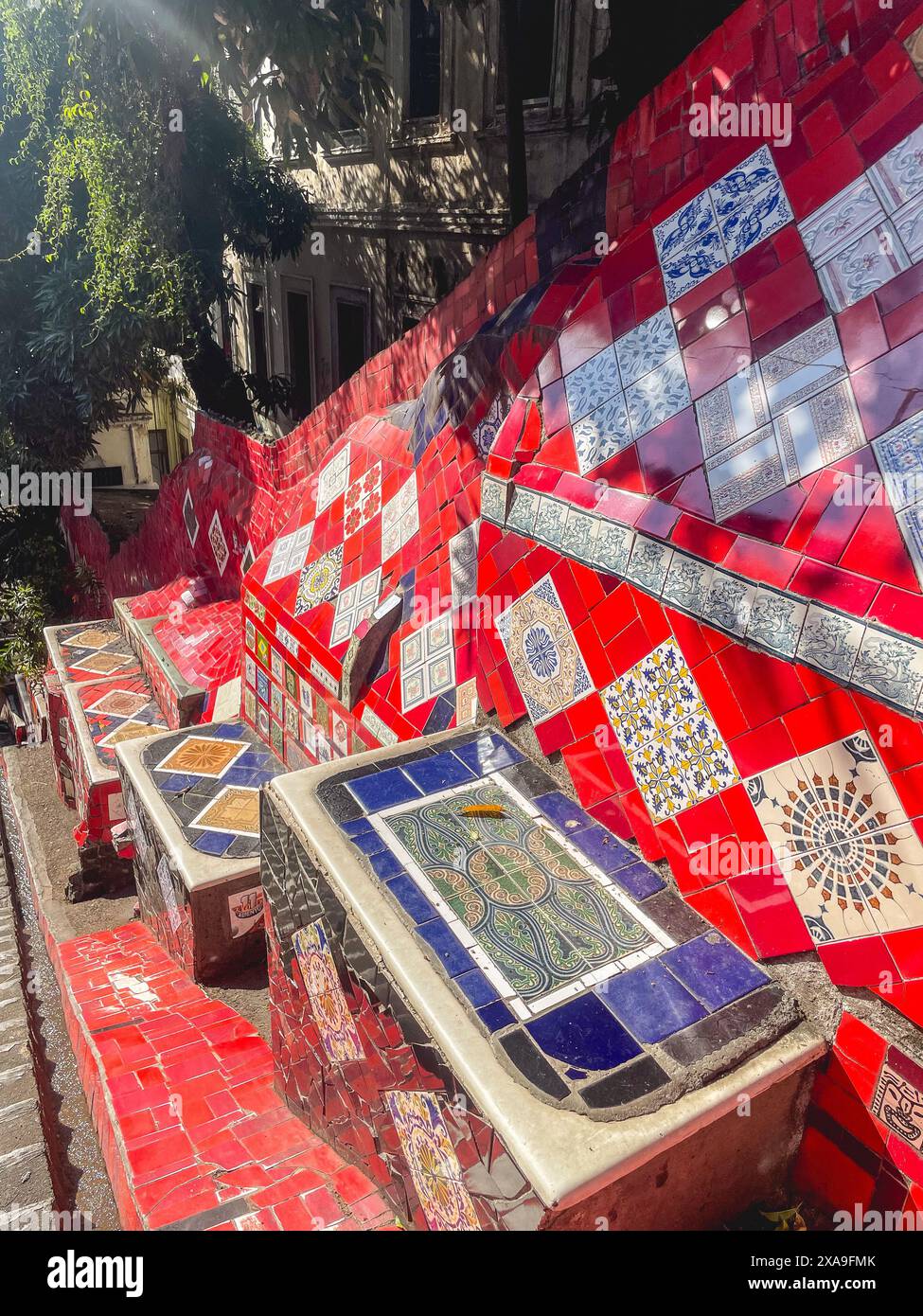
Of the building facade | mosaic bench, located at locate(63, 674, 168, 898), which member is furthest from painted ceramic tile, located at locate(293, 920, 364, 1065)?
the building facade

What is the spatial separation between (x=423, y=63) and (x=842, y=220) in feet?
26.1

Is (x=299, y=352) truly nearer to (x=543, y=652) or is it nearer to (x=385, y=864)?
(x=543, y=652)

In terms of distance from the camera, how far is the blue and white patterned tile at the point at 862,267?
2.37 m

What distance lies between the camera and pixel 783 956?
7.73ft

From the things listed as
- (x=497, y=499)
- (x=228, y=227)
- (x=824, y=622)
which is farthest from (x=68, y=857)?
(x=228, y=227)

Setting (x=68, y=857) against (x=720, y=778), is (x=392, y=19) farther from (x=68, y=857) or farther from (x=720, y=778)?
(x=720, y=778)

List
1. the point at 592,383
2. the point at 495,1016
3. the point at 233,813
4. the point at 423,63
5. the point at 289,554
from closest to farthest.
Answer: the point at 495,1016, the point at 592,383, the point at 233,813, the point at 289,554, the point at 423,63

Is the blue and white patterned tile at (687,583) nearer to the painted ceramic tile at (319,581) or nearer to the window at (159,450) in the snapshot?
the painted ceramic tile at (319,581)

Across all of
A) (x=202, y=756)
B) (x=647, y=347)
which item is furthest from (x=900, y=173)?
(x=202, y=756)

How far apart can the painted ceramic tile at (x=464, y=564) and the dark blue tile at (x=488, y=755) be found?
0.62 metres

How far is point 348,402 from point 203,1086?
3911 mm

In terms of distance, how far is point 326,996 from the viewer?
2.91 metres

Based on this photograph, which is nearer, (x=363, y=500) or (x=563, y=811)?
(x=563, y=811)

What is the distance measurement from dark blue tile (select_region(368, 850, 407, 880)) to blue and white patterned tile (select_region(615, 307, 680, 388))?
1.76m
